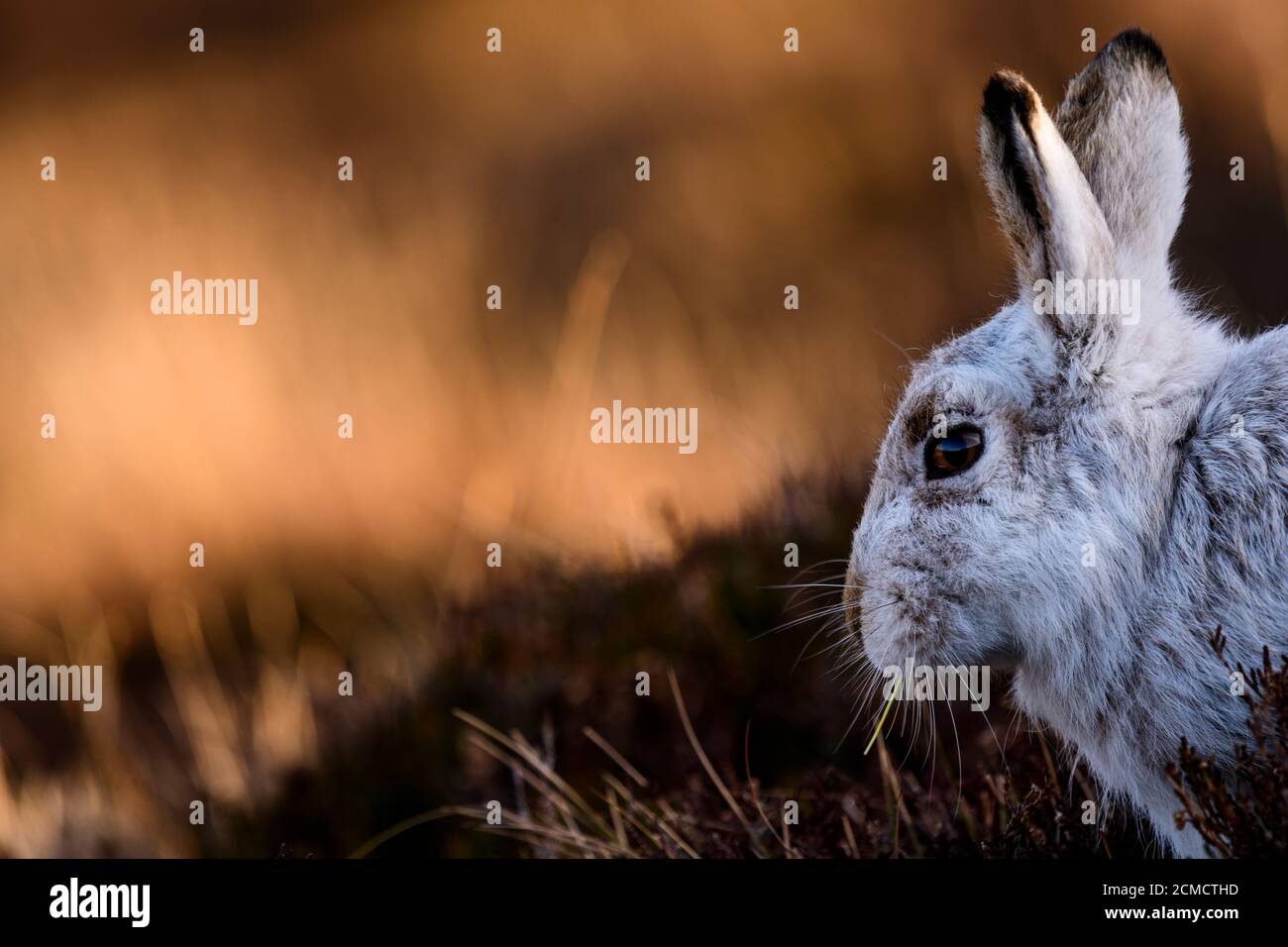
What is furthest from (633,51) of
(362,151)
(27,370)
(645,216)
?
(27,370)

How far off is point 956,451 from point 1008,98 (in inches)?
34.8

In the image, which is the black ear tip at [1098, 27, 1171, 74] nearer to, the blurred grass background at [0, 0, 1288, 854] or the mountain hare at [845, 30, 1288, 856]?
the mountain hare at [845, 30, 1288, 856]

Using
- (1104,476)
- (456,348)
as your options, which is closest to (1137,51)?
(1104,476)

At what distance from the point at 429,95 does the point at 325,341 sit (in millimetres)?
3244

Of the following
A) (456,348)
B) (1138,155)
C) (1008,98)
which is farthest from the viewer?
(456,348)

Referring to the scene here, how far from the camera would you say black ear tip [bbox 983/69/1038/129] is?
299 cm

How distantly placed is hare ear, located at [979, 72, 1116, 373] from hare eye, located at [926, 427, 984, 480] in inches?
12.3

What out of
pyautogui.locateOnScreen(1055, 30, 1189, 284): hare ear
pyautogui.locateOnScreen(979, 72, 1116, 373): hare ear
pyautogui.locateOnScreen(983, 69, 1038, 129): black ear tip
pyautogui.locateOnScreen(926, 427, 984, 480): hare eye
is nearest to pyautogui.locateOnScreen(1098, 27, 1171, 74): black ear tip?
→ pyautogui.locateOnScreen(1055, 30, 1189, 284): hare ear

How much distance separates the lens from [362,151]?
11.1 metres

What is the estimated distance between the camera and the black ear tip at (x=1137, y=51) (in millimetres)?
3418

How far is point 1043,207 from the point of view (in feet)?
10.2

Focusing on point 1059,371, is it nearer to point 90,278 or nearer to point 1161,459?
point 1161,459

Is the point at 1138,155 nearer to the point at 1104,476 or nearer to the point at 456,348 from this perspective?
the point at 1104,476
